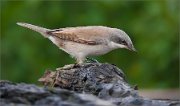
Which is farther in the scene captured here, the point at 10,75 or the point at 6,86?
the point at 10,75

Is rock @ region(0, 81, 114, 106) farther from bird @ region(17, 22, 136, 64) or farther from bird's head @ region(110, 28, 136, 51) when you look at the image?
bird @ region(17, 22, 136, 64)

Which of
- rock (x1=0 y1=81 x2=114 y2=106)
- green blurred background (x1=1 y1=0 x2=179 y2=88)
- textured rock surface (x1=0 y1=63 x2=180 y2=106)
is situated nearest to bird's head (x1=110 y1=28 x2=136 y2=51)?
textured rock surface (x1=0 y1=63 x2=180 y2=106)

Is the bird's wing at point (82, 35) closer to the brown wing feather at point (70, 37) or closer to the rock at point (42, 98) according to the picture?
the brown wing feather at point (70, 37)

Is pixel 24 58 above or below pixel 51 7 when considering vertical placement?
below

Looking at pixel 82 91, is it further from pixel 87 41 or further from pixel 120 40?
pixel 87 41

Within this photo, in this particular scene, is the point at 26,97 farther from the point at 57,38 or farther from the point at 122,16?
the point at 122,16

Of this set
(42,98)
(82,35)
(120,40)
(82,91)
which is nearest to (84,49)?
(82,35)

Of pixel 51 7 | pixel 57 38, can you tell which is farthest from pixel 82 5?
pixel 57 38
